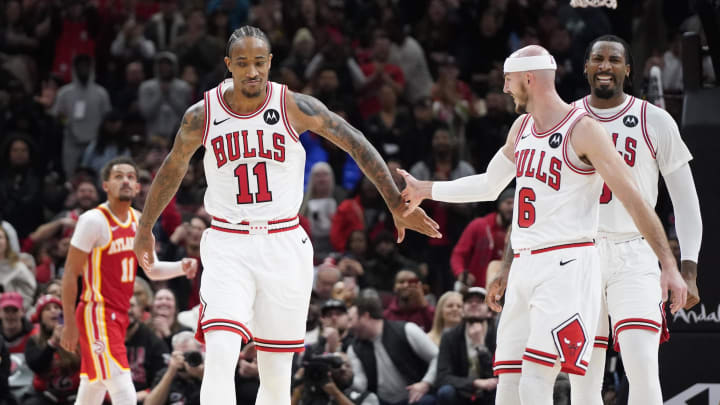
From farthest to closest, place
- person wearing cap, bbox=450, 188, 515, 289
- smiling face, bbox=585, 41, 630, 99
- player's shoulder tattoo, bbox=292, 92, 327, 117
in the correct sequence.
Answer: person wearing cap, bbox=450, 188, 515, 289 < smiling face, bbox=585, 41, 630, 99 < player's shoulder tattoo, bbox=292, 92, 327, 117

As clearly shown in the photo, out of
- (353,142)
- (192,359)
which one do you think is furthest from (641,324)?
(192,359)

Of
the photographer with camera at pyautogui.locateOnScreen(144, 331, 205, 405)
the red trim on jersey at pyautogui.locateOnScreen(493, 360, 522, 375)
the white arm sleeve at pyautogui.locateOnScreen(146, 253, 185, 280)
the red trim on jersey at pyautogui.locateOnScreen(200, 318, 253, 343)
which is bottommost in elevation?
the photographer with camera at pyautogui.locateOnScreen(144, 331, 205, 405)

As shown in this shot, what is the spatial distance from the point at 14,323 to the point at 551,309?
23.8ft

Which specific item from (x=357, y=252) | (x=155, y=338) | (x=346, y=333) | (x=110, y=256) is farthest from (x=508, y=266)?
(x=357, y=252)

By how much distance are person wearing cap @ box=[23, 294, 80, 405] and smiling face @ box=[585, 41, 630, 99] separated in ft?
19.9

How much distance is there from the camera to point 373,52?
1645 cm

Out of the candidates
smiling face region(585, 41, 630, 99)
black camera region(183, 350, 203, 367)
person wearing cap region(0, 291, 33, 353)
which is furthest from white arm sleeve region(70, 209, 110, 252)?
smiling face region(585, 41, 630, 99)

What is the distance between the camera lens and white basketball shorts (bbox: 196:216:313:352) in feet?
22.5

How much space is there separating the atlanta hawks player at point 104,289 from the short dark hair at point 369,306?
98.6 inches

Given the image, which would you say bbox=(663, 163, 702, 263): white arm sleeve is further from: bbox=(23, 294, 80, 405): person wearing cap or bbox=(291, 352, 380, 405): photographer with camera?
bbox=(23, 294, 80, 405): person wearing cap

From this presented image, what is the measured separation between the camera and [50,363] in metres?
11.3

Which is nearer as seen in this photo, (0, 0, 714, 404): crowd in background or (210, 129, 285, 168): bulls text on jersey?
(210, 129, 285, 168): bulls text on jersey

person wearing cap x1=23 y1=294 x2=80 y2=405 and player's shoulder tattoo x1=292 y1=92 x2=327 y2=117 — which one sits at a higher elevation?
player's shoulder tattoo x1=292 y1=92 x2=327 y2=117

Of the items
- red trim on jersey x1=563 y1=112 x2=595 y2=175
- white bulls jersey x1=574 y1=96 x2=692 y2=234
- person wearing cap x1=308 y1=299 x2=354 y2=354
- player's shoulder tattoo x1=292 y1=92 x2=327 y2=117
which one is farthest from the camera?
person wearing cap x1=308 y1=299 x2=354 y2=354
